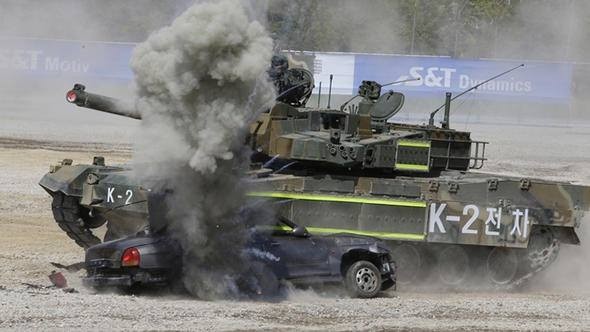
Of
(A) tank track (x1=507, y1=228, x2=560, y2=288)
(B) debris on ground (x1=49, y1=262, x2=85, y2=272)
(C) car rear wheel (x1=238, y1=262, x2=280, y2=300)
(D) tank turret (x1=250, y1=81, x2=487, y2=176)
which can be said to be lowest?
(B) debris on ground (x1=49, y1=262, x2=85, y2=272)

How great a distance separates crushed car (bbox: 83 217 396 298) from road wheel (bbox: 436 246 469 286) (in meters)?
2.79

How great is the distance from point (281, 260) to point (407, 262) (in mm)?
3693

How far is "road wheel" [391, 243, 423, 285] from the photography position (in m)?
20.0

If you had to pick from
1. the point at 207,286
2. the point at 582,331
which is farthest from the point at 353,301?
the point at 582,331

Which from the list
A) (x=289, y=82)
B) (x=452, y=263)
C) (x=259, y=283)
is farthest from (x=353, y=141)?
(x=259, y=283)

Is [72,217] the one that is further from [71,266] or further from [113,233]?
[71,266]

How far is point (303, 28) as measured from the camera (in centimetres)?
3656

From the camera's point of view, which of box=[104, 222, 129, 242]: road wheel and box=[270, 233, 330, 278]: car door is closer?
box=[270, 233, 330, 278]: car door

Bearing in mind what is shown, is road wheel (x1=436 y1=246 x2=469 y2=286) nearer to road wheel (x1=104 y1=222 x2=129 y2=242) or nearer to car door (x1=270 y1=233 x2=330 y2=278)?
car door (x1=270 y1=233 x2=330 y2=278)

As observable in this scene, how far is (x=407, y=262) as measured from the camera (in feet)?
66.2

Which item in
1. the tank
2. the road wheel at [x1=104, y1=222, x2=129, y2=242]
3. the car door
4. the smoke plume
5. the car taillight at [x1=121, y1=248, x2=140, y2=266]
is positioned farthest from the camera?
the road wheel at [x1=104, y1=222, x2=129, y2=242]

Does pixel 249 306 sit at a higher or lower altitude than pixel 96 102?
lower

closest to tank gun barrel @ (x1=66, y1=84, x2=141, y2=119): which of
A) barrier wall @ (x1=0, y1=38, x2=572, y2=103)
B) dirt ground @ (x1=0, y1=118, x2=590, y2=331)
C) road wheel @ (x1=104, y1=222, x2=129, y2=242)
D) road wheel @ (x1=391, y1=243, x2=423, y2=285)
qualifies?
road wheel @ (x1=104, y1=222, x2=129, y2=242)

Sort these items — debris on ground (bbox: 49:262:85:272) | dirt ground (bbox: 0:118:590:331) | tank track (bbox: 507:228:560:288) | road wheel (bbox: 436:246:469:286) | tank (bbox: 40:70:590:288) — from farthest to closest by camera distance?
tank track (bbox: 507:228:560:288), road wheel (bbox: 436:246:469:286), tank (bbox: 40:70:590:288), debris on ground (bbox: 49:262:85:272), dirt ground (bbox: 0:118:590:331)
